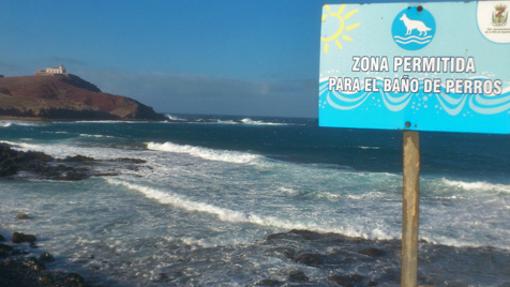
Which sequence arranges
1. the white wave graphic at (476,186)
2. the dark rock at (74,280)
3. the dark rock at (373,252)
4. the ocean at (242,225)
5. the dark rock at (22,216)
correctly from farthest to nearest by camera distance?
the white wave graphic at (476,186) → the dark rock at (22,216) → the dark rock at (373,252) → the ocean at (242,225) → the dark rock at (74,280)

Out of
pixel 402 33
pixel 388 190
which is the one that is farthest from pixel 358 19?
pixel 388 190

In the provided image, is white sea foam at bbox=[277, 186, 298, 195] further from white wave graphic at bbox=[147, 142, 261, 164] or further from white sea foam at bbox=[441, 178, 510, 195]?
white wave graphic at bbox=[147, 142, 261, 164]

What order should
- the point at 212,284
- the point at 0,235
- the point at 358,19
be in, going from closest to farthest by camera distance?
the point at 358,19 → the point at 212,284 → the point at 0,235

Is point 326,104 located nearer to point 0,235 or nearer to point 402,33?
point 402,33

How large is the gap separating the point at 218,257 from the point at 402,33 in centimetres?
682

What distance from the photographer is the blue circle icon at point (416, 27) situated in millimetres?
2545

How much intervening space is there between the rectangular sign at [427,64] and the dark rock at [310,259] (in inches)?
244

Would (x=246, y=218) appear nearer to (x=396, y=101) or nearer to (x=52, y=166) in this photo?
(x=396, y=101)

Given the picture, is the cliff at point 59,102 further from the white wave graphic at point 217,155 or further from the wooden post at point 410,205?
the wooden post at point 410,205

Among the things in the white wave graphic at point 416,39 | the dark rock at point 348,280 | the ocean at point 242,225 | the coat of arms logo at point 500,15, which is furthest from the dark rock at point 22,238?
the coat of arms logo at point 500,15

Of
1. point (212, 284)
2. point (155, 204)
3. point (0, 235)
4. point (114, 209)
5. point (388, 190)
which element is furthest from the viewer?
point (388, 190)

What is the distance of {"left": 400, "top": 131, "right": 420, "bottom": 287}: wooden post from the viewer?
273 cm

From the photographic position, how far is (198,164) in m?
25.1

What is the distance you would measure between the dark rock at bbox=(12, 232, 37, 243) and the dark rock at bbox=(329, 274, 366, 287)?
6005mm
